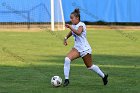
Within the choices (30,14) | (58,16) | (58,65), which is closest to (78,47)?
(58,65)

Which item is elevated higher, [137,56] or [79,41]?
[79,41]

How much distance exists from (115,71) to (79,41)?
3229 mm

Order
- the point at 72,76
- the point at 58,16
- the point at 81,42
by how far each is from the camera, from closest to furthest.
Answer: the point at 81,42 → the point at 72,76 → the point at 58,16

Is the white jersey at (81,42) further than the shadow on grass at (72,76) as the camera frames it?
Yes

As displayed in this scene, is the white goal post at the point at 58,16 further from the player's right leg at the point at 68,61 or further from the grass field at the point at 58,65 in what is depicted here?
the player's right leg at the point at 68,61

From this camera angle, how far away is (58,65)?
55.5 ft

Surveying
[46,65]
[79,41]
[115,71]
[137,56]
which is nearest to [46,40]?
[137,56]

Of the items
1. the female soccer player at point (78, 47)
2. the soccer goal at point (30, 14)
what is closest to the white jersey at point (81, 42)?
the female soccer player at point (78, 47)

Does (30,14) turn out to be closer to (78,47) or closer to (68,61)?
(78,47)

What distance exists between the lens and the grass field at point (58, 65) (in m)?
12.1

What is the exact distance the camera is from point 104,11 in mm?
38781

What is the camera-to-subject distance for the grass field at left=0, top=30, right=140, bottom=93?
12.1 meters

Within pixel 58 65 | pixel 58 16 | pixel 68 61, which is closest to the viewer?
pixel 68 61

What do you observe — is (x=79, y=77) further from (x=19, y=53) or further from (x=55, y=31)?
(x=55, y=31)
